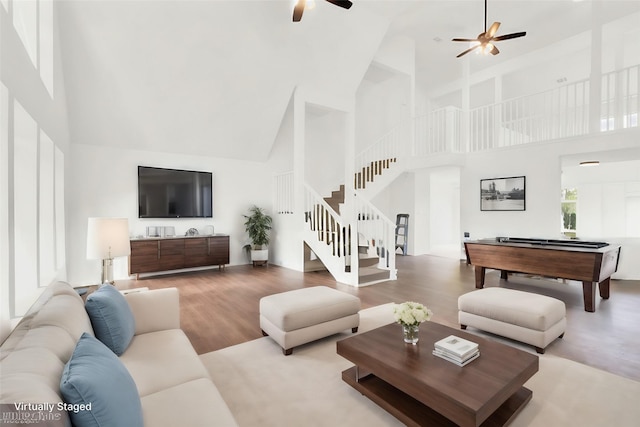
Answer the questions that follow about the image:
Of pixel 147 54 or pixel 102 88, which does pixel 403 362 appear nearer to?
pixel 147 54

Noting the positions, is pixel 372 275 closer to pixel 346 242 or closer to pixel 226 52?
pixel 346 242

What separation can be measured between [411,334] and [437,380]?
44cm

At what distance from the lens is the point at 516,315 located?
272 centimetres

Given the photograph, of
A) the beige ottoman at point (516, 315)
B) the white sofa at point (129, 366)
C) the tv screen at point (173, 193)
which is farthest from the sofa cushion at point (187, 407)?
the tv screen at point (173, 193)

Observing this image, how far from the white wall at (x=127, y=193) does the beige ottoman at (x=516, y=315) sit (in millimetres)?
5281

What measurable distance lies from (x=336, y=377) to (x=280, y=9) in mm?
5207

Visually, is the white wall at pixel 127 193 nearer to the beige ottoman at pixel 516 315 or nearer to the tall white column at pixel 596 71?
the beige ottoman at pixel 516 315

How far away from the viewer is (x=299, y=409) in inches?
75.9

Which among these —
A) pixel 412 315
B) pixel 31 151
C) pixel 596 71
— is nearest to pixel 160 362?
pixel 412 315

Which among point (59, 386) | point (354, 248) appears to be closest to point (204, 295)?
point (354, 248)

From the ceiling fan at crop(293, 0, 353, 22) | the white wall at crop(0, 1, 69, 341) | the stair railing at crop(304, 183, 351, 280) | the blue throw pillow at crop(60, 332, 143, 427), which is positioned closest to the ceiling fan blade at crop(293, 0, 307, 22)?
the ceiling fan at crop(293, 0, 353, 22)

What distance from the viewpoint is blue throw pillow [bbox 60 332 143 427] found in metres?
0.92

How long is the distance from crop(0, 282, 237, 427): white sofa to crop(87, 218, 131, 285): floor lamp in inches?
23.5

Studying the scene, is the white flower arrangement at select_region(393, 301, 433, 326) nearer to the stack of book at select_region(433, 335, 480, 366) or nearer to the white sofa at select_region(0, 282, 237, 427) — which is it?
the stack of book at select_region(433, 335, 480, 366)
